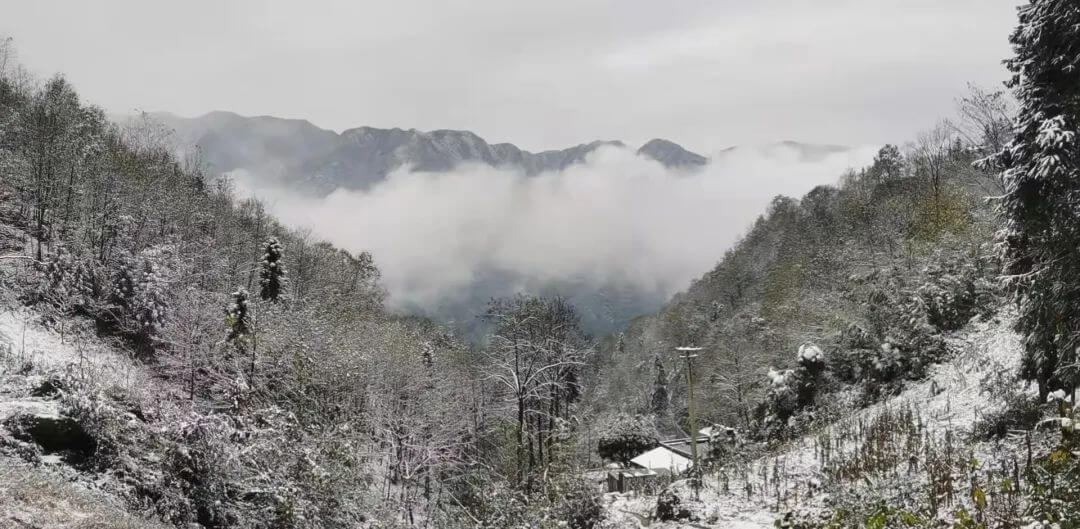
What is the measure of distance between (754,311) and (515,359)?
42.9 metres

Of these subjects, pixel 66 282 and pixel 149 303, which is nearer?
pixel 66 282

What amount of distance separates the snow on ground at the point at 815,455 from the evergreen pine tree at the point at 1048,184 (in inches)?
79.3

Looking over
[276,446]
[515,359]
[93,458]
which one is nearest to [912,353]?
[515,359]

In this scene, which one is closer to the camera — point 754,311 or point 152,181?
point 152,181

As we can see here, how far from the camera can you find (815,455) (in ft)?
43.1

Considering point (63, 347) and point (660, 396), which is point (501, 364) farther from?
point (660, 396)

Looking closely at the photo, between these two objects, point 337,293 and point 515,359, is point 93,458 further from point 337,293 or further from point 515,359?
point 337,293

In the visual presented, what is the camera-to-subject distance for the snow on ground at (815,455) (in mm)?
11055

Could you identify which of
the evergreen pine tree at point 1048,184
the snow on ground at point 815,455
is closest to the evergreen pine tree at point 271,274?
the snow on ground at point 815,455

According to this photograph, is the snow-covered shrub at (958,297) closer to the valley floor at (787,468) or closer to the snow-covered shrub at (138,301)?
the valley floor at (787,468)

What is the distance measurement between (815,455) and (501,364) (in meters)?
10.9

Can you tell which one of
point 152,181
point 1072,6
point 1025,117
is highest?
point 152,181

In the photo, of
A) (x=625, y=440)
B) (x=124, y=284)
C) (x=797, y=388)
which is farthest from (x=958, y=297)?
(x=124, y=284)

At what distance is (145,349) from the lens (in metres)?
26.8
